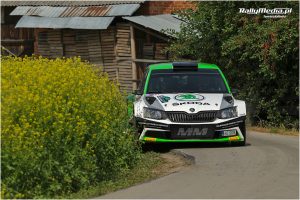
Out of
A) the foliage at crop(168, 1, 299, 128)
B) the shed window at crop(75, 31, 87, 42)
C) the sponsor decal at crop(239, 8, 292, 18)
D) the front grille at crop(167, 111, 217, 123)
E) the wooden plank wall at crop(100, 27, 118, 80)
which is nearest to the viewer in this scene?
the front grille at crop(167, 111, 217, 123)

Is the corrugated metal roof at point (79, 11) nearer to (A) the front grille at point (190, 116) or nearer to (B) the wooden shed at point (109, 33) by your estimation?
(B) the wooden shed at point (109, 33)

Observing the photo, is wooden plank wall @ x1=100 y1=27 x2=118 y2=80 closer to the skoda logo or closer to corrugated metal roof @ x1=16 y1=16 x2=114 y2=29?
corrugated metal roof @ x1=16 y1=16 x2=114 y2=29

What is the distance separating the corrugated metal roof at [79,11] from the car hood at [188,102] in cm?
1290

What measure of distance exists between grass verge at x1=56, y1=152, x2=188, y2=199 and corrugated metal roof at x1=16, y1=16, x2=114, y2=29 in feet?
46.4

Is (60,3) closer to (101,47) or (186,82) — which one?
(101,47)

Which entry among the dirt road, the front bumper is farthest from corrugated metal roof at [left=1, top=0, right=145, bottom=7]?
the dirt road

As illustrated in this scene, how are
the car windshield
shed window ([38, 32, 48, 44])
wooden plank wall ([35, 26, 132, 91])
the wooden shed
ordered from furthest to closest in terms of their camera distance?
shed window ([38, 32, 48, 44]) < wooden plank wall ([35, 26, 132, 91]) < the wooden shed < the car windshield

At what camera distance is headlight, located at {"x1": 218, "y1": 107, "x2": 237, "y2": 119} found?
14094mm

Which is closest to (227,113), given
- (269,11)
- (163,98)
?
(163,98)

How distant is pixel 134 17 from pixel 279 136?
1079 centimetres

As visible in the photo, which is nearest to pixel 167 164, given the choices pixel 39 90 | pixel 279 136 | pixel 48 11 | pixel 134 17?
pixel 39 90

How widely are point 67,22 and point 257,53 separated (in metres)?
12.0

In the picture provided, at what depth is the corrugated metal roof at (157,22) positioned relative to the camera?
85.1 feet

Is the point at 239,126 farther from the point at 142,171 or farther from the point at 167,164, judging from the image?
the point at 142,171
